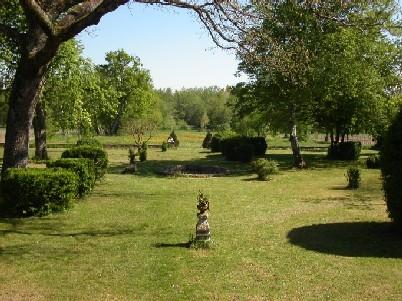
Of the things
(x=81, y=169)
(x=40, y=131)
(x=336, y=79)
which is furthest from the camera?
(x=40, y=131)

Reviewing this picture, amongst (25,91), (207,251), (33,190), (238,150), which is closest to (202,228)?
(207,251)

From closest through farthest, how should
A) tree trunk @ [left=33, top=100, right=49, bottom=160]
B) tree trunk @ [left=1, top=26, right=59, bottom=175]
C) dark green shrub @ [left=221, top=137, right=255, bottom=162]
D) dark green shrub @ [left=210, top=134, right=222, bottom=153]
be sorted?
tree trunk @ [left=1, top=26, right=59, bottom=175] < tree trunk @ [left=33, top=100, right=49, bottom=160] < dark green shrub @ [left=221, top=137, right=255, bottom=162] < dark green shrub @ [left=210, top=134, right=222, bottom=153]

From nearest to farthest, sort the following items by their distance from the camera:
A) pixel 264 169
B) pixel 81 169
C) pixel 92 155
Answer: pixel 81 169 < pixel 92 155 < pixel 264 169

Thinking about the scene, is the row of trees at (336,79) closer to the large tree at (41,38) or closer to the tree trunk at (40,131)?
the large tree at (41,38)

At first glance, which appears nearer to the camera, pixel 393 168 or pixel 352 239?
pixel 393 168

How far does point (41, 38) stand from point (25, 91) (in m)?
1.82

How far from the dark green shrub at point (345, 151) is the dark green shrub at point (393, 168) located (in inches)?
1021

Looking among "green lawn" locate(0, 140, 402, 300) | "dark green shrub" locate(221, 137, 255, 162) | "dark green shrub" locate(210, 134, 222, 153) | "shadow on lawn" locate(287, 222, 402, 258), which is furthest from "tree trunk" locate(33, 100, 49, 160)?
"shadow on lawn" locate(287, 222, 402, 258)

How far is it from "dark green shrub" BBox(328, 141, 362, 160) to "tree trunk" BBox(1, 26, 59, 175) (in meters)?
27.7

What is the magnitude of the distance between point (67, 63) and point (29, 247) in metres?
23.3

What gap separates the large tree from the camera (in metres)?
12.7

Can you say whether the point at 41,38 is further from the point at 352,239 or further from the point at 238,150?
the point at 238,150

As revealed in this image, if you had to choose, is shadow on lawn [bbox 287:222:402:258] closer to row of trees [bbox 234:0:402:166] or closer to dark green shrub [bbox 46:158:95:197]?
dark green shrub [bbox 46:158:95:197]

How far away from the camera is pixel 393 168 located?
1179 centimetres
